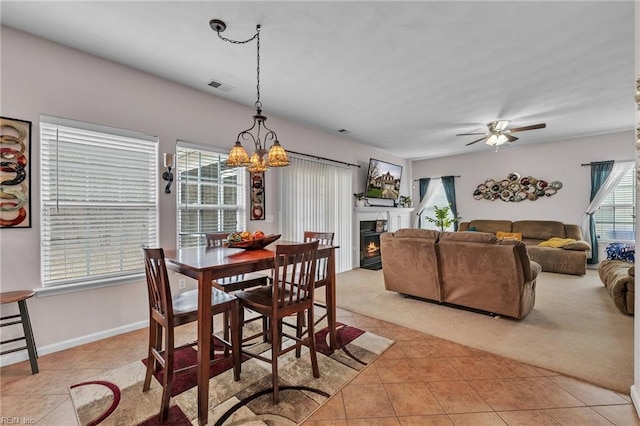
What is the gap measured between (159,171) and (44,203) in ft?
3.23

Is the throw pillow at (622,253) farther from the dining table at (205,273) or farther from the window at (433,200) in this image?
the dining table at (205,273)

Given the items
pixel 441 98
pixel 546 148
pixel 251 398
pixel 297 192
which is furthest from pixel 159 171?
pixel 546 148

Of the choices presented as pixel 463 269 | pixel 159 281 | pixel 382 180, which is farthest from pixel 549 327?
pixel 382 180

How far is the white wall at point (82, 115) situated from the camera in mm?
2314

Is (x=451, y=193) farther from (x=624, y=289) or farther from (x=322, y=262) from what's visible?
(x=322, y=262)

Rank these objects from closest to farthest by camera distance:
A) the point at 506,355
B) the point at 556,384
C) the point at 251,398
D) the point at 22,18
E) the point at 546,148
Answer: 1. the point at 251,398
2. the point at 556,384
3. the point at 22,18
4. the point at 506,355
5. the point at 546,148

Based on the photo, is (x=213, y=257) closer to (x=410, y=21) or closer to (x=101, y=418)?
(x=101, y=418)

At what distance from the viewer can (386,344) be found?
8.51ft

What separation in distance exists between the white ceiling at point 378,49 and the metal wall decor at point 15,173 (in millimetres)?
820

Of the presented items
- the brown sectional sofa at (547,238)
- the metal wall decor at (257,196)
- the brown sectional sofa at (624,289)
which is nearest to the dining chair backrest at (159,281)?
the metal wall decor at (257,196)

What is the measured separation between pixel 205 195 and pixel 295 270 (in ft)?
6.78

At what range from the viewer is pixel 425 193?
798 cm

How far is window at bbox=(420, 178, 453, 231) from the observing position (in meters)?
7.82

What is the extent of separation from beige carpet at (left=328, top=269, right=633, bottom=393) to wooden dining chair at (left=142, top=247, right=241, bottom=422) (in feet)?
6.26
